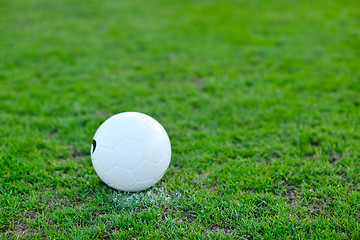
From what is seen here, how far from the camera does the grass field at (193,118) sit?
10.6 ft

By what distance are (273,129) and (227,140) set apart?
0.73m

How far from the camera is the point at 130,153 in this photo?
329 cm

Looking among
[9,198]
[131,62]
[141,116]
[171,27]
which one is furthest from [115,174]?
[171,27]

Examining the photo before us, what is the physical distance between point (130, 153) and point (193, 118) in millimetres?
2020

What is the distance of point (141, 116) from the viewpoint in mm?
3574

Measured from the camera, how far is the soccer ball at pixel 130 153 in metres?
3.31

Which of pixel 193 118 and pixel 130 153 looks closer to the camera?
pixel 130 153

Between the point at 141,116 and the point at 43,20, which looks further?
the point at 43,20

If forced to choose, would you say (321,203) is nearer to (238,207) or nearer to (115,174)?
(238,207)

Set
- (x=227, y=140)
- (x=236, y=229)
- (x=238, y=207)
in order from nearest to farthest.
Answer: (x=236, y=229) → (x=238, y=207) → (x=227, y=140)

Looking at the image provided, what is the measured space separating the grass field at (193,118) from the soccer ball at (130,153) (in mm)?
246

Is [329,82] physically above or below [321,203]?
above

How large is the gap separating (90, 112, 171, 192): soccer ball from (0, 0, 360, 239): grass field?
0.81 ft

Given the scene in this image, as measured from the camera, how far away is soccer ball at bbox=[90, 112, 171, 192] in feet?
10.8
